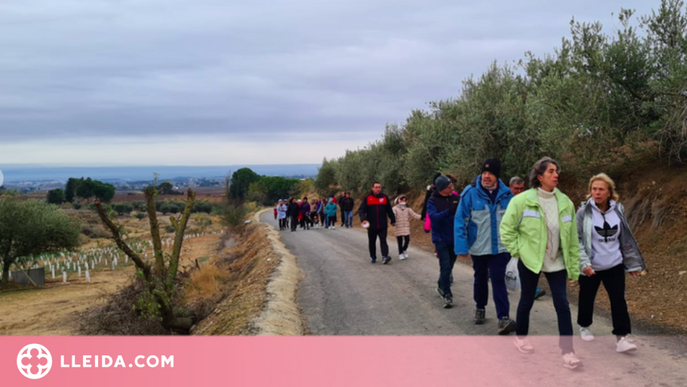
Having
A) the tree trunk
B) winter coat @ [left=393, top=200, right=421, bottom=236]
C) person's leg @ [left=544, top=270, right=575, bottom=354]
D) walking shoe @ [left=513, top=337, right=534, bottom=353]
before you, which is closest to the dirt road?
walking shoe @ [left=513, top=337, right=534, bottom=353]

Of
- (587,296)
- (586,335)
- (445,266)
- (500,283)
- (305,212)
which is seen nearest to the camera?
(587,296)

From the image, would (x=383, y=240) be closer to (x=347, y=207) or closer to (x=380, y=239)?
(x=380, y=239)

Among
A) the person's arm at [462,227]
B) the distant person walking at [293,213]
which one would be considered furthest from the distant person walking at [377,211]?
the distant person walking at [293,213]

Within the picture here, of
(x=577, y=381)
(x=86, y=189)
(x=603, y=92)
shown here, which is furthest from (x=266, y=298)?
(x=86, y=189)

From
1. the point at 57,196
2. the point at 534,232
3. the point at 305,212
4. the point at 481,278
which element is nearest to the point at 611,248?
the point at 534,232

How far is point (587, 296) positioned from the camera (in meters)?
5.73

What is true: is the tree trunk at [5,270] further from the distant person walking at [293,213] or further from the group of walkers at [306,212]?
the distant person walking at [293,213]

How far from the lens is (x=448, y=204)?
8.12m

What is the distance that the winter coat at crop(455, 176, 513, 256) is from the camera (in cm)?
648

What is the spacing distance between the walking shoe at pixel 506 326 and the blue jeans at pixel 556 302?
678mm

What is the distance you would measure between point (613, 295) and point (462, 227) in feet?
5.94

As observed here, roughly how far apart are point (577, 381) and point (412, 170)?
69.3 feet

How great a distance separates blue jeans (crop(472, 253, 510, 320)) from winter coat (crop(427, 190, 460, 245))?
3.98ft

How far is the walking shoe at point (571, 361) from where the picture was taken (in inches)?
192
